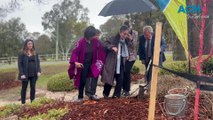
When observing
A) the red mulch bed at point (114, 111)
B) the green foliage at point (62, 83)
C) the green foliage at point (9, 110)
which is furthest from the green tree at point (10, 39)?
the red mulch bed at point (114, 111)

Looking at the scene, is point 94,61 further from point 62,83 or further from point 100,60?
point 62,83

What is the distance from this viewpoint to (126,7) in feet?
23.5

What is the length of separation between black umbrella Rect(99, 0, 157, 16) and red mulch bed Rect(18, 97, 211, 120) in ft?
7.16

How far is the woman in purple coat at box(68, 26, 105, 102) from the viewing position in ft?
20.5

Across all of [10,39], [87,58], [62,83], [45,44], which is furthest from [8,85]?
[45,44]

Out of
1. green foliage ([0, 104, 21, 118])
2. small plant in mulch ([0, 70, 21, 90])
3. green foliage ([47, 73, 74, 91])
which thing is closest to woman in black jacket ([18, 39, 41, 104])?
green foliage ([0, 104, 21, 118])

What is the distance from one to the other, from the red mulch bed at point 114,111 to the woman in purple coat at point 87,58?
780 mm

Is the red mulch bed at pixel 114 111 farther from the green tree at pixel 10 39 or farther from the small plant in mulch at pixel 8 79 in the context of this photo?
the green tree at pixel 10 39

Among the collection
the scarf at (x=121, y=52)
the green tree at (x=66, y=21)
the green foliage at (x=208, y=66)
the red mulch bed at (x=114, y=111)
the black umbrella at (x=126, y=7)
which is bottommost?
the red mulch bed at (x=114, y=111)

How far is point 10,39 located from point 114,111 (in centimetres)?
4299

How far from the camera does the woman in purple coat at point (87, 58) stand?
6254 millimetres

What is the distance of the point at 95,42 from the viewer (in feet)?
20.9

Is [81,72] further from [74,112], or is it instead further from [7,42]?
[7,42]

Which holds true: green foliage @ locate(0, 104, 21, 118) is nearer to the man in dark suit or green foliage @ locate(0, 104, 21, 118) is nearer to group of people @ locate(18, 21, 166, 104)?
group of people @ locate(18, 21, 166, 104)
